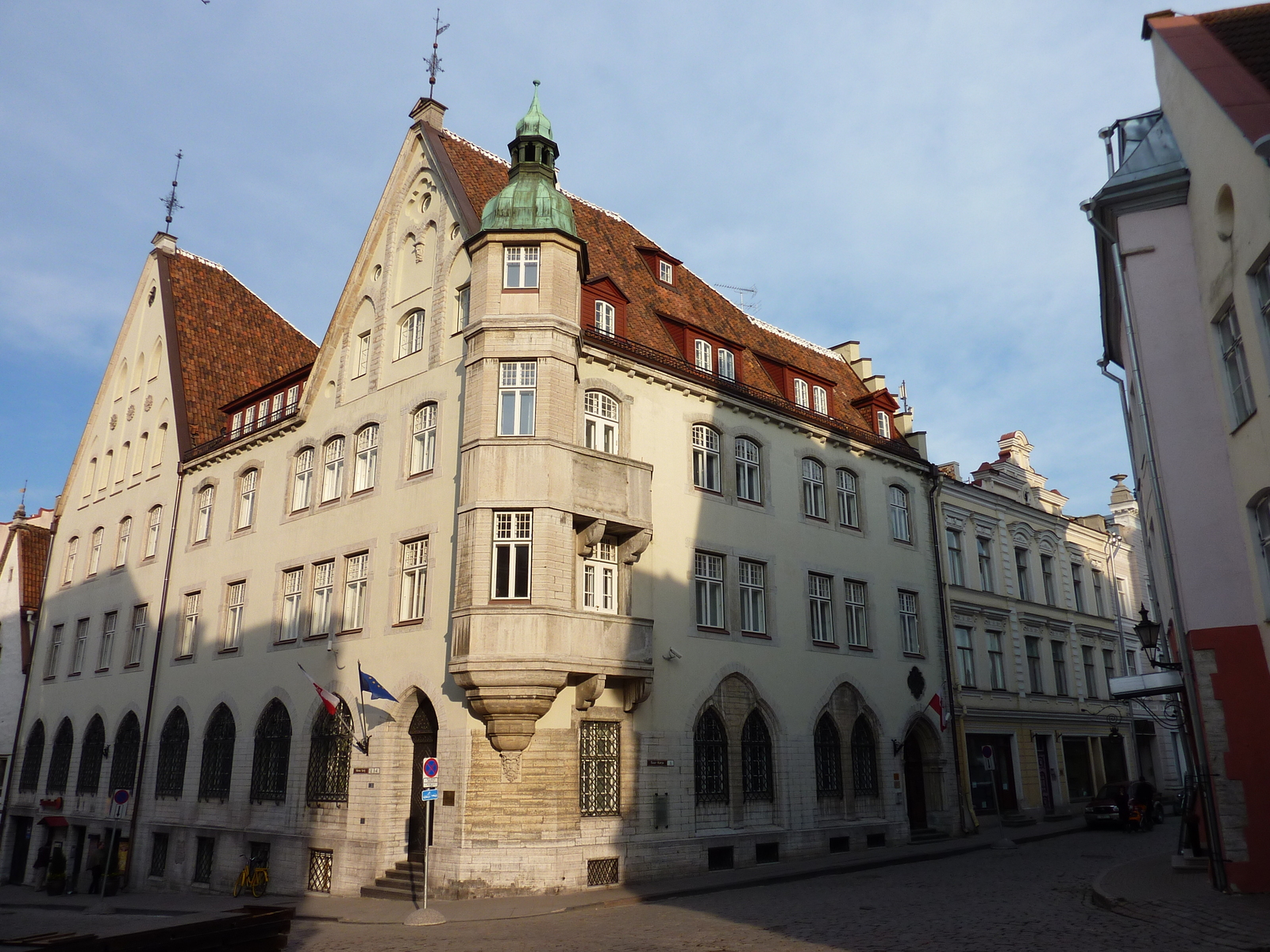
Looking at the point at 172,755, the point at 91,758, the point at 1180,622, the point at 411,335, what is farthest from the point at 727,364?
the point at 91,758

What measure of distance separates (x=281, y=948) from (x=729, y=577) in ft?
47.6

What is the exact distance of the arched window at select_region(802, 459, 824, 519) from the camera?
2853 centimetres

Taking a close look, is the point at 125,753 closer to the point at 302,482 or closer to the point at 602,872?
the point at 302,482

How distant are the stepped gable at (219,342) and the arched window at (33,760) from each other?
13804 millimetres

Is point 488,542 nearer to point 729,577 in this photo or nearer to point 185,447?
point 729,577

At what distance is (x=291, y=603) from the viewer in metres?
26.7

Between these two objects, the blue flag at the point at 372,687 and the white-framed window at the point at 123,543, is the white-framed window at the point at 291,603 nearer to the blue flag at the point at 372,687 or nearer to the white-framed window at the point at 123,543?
the blue flag at the point at 372,687

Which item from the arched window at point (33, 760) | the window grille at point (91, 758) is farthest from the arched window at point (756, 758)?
the arched window at point (33, 760)

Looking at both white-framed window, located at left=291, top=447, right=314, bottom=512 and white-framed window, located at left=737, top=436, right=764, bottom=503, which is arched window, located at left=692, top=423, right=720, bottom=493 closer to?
white-framed window, located at left=737, top=436, right=764, bottom=503

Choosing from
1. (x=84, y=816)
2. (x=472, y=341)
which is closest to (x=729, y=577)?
(x=472, y=341)

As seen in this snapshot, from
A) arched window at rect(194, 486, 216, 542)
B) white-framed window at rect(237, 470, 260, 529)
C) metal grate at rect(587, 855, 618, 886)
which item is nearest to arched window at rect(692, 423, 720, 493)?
metal grate at rect(587, 855, 618, 886)

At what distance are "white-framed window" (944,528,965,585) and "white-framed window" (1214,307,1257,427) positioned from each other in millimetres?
18581

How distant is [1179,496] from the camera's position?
634 inches

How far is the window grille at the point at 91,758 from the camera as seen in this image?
32.8m
